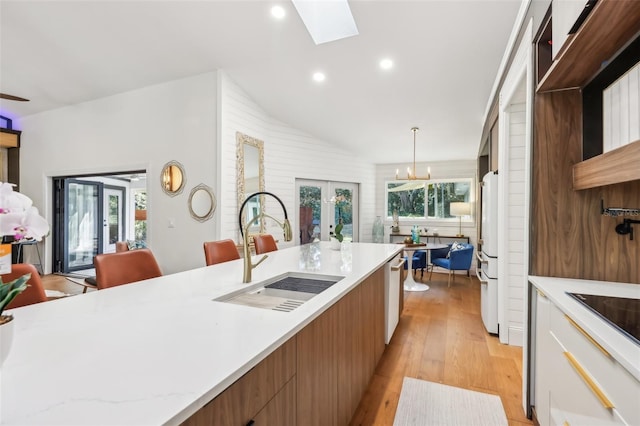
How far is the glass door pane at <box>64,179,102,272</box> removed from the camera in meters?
5.91

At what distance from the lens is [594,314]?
118cm

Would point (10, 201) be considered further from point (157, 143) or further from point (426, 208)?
point (426, 208)

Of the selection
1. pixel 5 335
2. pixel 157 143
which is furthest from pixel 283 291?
pixel 157 143

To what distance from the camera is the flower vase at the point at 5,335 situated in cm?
68

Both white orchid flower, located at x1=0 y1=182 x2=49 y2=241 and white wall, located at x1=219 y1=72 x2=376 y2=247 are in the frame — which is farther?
white wall, located at x1=219 y1=72 x2=376 y2=247

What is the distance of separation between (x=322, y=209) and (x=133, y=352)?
5526 mm

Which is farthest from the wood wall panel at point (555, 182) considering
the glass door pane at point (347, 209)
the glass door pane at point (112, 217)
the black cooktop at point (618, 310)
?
the glass door pane at point (112, 217)

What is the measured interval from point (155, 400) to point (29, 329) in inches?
28.0

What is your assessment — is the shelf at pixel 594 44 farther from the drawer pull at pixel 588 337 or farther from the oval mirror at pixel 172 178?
the oval mirror at pixel 172 178

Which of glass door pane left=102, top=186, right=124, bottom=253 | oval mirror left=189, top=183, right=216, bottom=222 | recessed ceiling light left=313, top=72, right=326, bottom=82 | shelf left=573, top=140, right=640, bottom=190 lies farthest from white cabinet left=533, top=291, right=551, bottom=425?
glass door pane left=102, top=186, right=124, bottom=253

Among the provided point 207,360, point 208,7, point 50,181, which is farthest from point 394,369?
point 50,181

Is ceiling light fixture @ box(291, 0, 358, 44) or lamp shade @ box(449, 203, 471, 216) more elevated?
ceiling light fixture @ box(291, 0, 358, 44)

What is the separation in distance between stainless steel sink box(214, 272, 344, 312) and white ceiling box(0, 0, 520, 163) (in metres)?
2.34

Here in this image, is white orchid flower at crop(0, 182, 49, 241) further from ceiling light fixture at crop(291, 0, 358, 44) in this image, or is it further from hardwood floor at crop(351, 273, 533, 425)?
ceiling light fixture at crop(291, 0, 358, 44)
